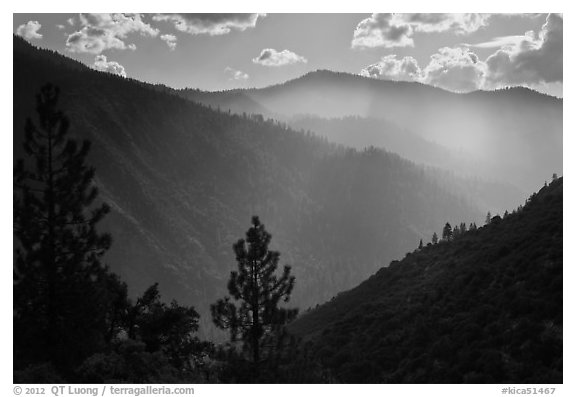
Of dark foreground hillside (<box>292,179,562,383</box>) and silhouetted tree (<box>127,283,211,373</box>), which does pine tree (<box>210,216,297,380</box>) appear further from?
dark foreground hillside (<box>292,179,562,383</box>)

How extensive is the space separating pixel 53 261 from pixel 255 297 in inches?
377

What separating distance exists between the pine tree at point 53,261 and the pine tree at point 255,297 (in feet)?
20.4

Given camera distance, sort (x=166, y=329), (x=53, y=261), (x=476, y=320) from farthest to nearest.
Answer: (x=476, y=320)
(x=166, y=329)
(x=53, y=261)

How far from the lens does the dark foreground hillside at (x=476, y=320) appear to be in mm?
22094

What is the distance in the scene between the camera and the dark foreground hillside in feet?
72.5

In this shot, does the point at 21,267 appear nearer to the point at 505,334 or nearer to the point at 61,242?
the point at 61,242

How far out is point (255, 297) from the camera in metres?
24.5

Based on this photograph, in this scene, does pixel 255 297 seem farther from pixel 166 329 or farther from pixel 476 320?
pixel 476 320

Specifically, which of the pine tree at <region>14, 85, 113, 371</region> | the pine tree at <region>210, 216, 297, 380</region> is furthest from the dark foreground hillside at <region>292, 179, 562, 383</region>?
the pine tree at <region>14, 85, 113, 371</region>

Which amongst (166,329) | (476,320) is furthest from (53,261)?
(476,320)

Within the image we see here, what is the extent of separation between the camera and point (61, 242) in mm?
20375

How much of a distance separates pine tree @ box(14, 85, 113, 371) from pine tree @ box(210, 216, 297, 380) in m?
6.23

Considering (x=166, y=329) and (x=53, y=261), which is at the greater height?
(x=53, y=261)
